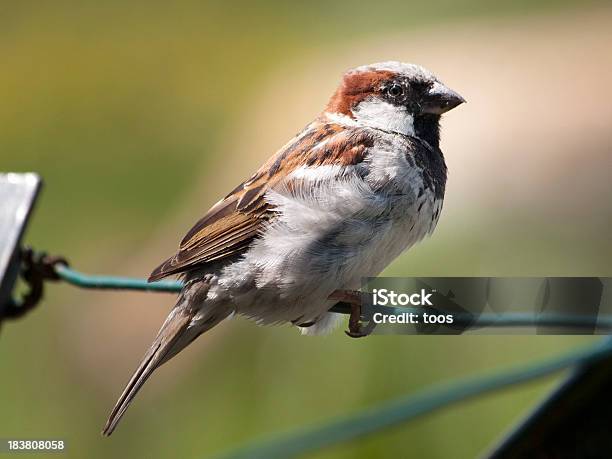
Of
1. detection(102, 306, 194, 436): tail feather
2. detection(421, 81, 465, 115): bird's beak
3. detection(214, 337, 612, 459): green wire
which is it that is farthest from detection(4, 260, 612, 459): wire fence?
detection(421, 81, 465, 115): bird's beak

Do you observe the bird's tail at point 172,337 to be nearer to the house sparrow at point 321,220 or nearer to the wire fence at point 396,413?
the house sparrow at point 321,220

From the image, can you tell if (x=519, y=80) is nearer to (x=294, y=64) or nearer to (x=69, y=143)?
(x=294, y=64)

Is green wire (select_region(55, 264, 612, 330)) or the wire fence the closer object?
the wire fence

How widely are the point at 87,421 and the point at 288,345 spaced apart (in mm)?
543

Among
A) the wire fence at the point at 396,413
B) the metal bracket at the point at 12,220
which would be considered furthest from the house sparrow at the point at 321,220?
the wire fence at the point at 396,413

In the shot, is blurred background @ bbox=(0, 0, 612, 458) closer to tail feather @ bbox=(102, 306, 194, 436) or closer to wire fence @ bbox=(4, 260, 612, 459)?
tail feather @ bbox=(102, 306, 194, 436)

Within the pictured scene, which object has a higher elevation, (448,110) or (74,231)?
(448,110)

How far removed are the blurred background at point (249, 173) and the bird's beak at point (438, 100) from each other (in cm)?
5

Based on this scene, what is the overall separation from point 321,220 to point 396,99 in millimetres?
243

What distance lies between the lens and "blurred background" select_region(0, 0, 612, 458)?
1.69 metres

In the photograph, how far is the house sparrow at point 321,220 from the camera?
1400 millimetres

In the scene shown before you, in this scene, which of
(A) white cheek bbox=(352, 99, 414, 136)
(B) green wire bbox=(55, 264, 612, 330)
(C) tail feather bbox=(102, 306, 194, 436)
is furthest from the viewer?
(A) white cheek bbox=(352, 99, 414, 136)

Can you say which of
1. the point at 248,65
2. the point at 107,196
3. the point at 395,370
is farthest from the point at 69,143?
the point at 395,370

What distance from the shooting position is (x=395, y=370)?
2047mm
